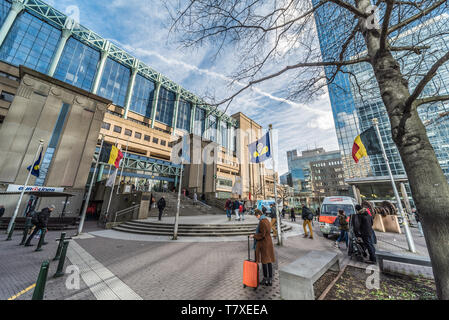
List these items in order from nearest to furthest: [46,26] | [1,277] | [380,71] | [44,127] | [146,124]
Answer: [380,71]
[1,277]
[44,127]
[46,26]
[146,124]

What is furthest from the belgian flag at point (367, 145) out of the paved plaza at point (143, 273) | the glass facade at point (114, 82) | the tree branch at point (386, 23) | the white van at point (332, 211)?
the glass facade at point (114, 82)

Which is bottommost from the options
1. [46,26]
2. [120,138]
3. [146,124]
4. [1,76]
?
[120,138]

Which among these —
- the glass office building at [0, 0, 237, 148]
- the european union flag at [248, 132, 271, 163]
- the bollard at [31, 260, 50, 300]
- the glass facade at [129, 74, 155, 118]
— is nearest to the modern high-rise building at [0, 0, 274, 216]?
the glass office building at [0, 0, 237, 148]

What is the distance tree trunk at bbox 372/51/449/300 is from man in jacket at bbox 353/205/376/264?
4.30 metres

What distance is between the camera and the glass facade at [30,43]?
28344 millimetres

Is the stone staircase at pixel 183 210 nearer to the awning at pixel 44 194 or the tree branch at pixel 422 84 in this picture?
the awning at pixel 44 194

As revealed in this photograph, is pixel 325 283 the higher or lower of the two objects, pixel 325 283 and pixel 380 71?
the lower

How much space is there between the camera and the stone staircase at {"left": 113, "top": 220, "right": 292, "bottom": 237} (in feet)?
38.3

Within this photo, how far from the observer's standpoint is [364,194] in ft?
100

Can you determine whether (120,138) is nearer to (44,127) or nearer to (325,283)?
(44,127)

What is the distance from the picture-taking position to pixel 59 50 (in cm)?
3359

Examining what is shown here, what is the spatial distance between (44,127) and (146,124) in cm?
2210
